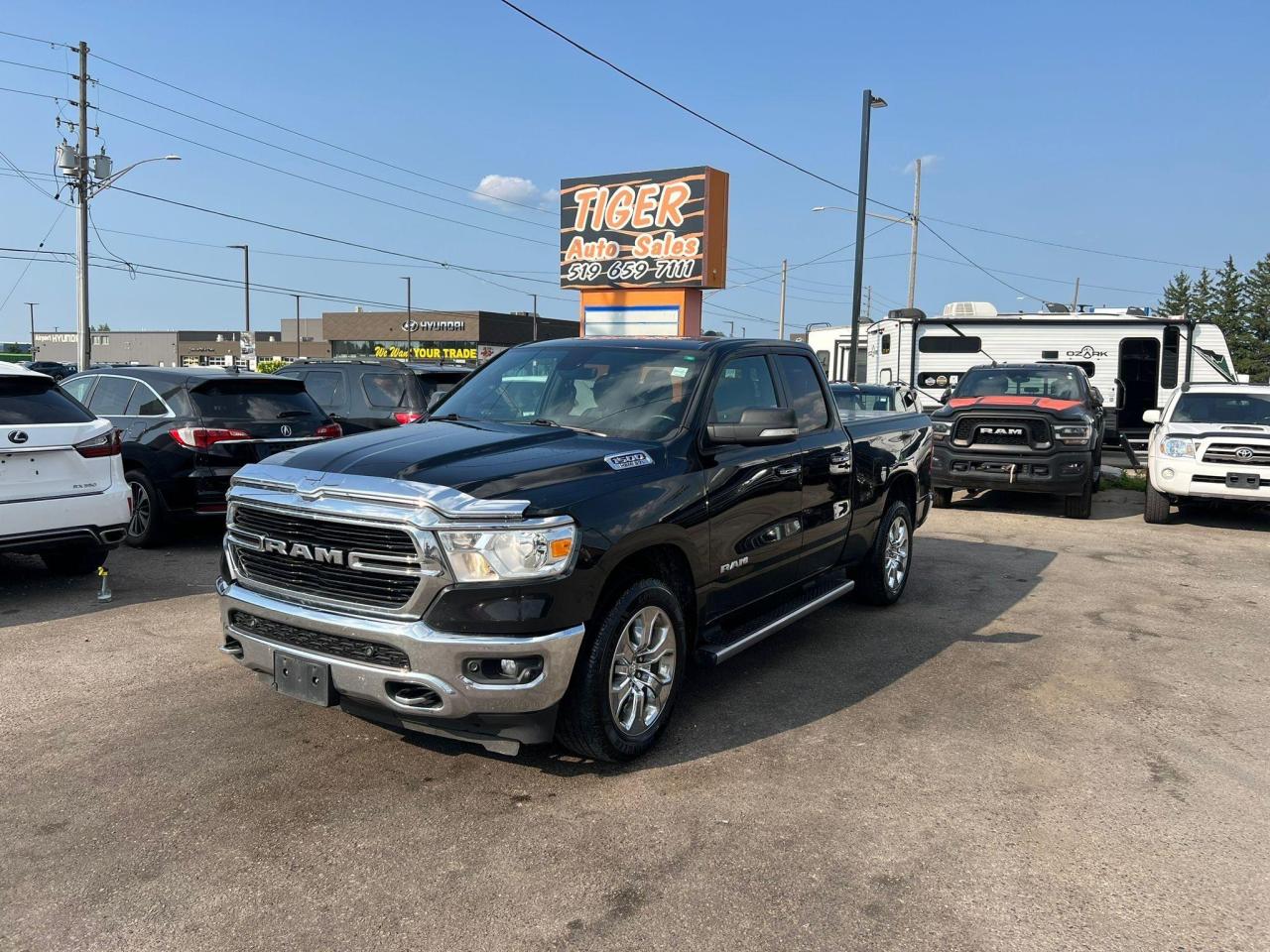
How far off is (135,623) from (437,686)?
3.76m

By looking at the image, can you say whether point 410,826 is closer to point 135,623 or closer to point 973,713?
point 973,713

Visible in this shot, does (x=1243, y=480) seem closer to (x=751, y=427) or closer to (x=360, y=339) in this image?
(x=751, y=427)

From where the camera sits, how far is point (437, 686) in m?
3.52

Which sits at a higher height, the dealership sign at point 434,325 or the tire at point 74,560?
the dealership sign at point 434,325

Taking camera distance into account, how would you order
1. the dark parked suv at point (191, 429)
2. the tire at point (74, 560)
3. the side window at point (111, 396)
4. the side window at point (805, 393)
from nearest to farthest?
1. the side window at point (805, 393)
2. the tire at point (74, 560)
3. the dark parked suv at point (191, 429)
4. the side window at point (111, 396)

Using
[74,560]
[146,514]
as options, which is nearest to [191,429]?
[146,514]

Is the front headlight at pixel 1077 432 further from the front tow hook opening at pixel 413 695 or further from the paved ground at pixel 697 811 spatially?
the front tow hook opening at pixel 413 695

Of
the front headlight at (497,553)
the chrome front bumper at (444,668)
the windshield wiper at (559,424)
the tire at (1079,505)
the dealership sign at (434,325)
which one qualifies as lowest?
the tire at (1079,505)

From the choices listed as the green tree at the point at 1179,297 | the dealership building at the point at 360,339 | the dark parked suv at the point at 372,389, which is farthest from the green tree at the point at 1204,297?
the dark parked suv at the point at 372,389

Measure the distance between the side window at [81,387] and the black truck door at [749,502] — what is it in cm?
746

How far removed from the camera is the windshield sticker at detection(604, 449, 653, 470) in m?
4.11

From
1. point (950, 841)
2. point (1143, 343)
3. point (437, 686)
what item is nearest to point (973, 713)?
point (950, 841)

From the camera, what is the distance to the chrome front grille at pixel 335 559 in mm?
3594

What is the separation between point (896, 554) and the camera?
7191 mm
